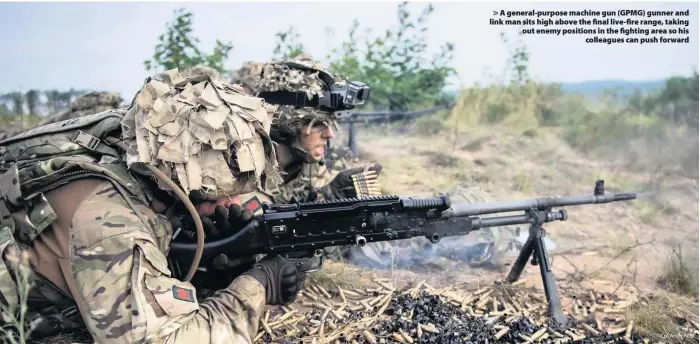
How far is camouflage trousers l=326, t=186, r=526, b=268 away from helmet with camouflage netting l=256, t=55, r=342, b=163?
1054mm

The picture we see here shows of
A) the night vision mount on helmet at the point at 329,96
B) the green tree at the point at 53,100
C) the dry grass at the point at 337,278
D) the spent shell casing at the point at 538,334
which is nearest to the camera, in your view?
the spent shell casing at the point at 538,334

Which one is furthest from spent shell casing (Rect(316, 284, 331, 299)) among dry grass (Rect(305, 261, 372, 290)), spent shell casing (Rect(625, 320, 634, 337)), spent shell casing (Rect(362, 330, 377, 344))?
spent shell casing (Rect(625, 320, 634, 337))

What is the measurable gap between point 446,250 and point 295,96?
6.84 feet

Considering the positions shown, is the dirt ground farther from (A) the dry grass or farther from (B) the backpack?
(B) the backpack

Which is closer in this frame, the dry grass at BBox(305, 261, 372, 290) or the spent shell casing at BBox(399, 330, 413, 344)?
the spent shell casing at BBox(399, 330, 413, 344)

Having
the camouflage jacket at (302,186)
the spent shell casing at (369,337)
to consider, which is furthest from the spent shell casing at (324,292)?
the camouflage jacket at (302,186)

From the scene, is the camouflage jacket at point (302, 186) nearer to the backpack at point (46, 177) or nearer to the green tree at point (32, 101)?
the backpack at point (46, 177)

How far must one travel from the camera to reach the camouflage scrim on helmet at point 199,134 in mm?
2744

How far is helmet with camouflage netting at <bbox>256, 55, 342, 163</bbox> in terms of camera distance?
4.60 meters

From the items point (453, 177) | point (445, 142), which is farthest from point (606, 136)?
point (453, 177)

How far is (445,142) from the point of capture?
35.8 feet

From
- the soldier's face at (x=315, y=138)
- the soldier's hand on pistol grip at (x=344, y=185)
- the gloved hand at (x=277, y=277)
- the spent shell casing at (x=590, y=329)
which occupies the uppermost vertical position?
the soldier's face at (x=315, y=138)

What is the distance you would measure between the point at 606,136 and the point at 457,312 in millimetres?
7804

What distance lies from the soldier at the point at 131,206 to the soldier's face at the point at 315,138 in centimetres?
157
